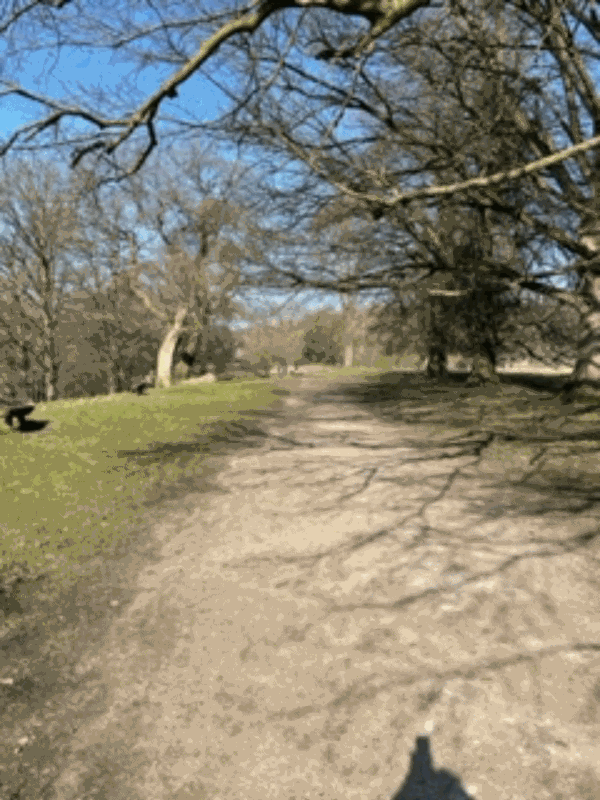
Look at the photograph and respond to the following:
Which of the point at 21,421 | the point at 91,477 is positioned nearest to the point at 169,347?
the point at 21,421

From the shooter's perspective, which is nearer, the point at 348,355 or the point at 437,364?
the point at 437,364

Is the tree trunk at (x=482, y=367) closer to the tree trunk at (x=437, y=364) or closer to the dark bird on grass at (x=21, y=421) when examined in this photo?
the tree trunk at (x=437, y=364)

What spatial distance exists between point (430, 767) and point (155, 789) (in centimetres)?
117

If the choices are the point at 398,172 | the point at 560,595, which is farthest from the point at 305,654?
the point at 398,172

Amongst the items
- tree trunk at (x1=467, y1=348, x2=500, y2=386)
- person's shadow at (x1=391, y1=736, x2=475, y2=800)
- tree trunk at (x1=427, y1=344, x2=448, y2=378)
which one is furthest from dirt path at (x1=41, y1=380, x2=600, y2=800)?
tree trunk at (x1=427, y1=344, x2=448, y2=378)

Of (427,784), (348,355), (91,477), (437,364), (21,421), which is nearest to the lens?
(427,784)

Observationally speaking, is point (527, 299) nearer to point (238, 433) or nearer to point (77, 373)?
point (238, 433)

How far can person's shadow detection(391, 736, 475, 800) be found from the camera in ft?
7.22

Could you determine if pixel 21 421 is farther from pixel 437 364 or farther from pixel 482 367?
pixel 437 364

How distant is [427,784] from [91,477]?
5431 mm

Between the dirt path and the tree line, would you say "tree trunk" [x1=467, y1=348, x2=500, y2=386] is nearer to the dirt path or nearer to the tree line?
the tree line

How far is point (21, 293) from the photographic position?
88.8ft

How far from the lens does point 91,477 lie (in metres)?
6.70

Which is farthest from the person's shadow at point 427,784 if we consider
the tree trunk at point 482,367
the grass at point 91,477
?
the tree trunk at point 482,367
